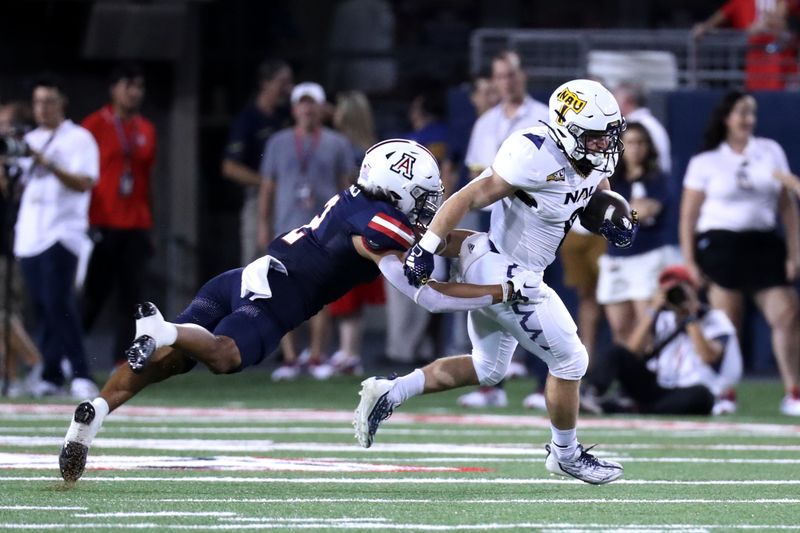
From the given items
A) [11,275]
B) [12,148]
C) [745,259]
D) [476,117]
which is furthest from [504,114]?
[11,275]

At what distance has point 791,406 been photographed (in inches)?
438

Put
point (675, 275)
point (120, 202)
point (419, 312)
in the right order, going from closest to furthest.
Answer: point (675, 275)
point (120, 202)
point (419, 312)

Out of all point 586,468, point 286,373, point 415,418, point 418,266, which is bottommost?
point 286,373

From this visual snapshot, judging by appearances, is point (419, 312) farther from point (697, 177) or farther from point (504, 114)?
point (697, 177)

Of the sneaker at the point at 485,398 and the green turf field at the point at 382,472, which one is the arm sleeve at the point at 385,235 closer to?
the green turf field at the point at 382,472

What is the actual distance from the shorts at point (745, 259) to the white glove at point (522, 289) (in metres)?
4.72

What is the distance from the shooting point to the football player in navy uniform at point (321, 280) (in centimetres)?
682

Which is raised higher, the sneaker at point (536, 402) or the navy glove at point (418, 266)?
the navy glove at point (418, 266)

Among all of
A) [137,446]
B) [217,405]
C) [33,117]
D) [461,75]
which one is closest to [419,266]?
[137,446]

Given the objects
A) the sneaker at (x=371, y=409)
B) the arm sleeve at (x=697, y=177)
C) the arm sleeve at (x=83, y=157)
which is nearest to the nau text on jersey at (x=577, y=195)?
the sneaker at (x=371, y=409)

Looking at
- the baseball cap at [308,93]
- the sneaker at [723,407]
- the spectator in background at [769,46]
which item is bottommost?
the sneaker at [723,407]

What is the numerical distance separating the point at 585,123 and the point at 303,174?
644 cm

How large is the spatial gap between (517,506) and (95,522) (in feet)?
4.91

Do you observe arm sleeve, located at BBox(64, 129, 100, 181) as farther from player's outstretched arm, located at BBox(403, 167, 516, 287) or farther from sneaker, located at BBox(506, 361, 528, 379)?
player's outstretched arm, located at BBox(403, 167, 516, 287)
